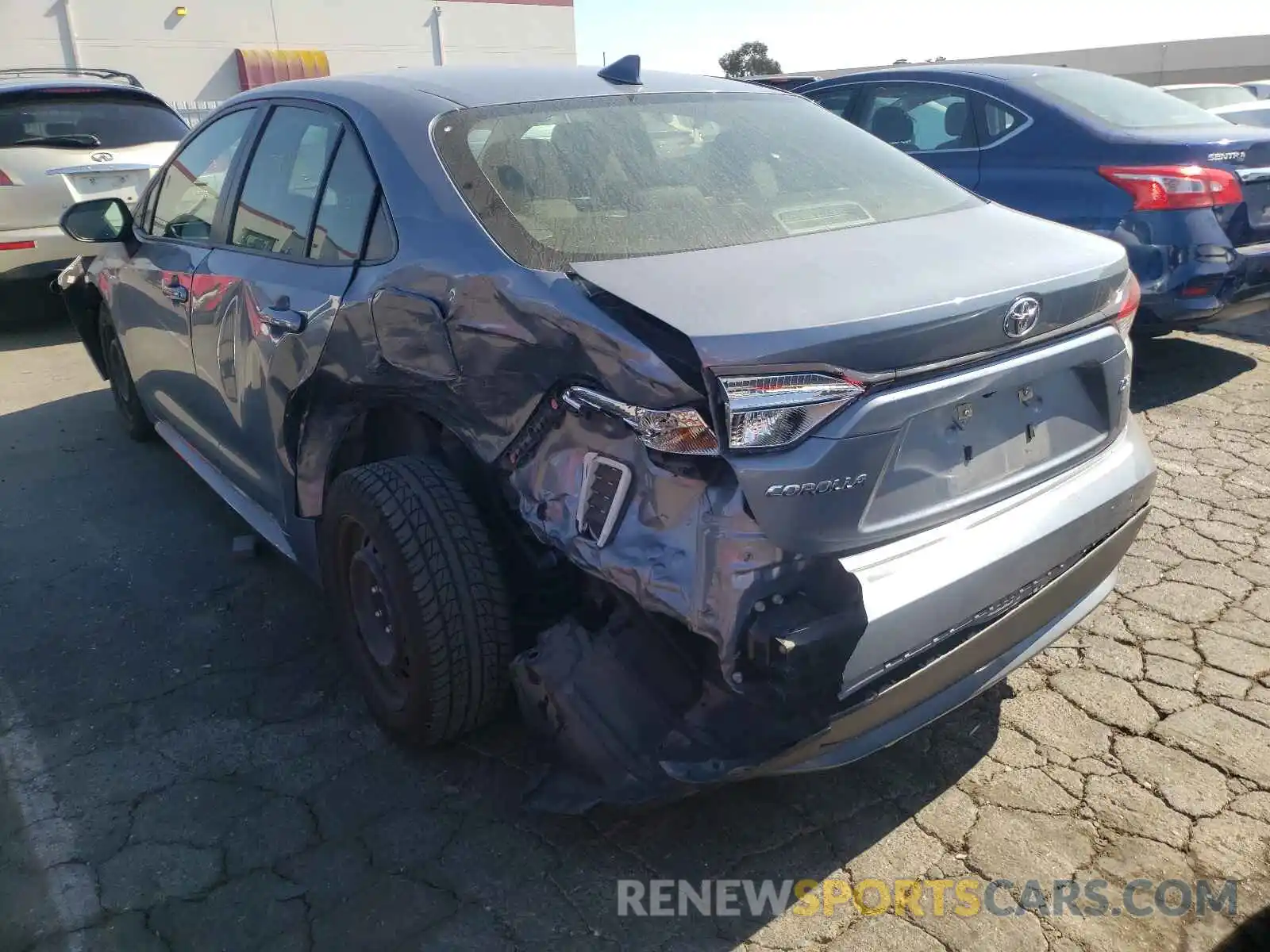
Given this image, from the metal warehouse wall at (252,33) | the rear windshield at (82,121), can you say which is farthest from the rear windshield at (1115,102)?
the metal warehouse wall at (252,33)

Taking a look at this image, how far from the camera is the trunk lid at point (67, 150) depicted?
7.09 metres

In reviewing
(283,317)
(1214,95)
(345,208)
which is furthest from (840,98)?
(1214,95)

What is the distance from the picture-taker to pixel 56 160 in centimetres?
721

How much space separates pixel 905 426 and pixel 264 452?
2.18 metres

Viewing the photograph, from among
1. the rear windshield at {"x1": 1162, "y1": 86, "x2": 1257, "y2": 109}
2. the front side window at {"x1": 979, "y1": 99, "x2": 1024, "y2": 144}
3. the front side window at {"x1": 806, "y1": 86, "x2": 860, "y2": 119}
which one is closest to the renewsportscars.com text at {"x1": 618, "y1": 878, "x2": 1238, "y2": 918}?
the front side window at {"x1": 979, "y1": 99, "x2": 1024, "y2": 144}

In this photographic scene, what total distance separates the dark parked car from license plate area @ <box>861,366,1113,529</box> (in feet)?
10.00

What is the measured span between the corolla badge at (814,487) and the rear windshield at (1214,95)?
13769 mm

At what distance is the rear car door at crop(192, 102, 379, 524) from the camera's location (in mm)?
2779

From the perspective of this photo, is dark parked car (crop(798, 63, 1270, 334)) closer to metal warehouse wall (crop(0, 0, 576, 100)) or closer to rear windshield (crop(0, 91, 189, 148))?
rear windshield (crop(0, 91, 189, 148))

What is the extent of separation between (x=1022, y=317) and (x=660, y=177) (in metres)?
1.00

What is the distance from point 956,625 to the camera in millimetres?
2090

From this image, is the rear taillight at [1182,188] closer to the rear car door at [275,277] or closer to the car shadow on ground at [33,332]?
the rear car door at [275,277]

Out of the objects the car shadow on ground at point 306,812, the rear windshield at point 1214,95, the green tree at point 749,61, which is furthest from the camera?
the green tree at point 749,61

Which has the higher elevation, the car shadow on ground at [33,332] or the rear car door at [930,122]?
the rear car door at [930,122]
